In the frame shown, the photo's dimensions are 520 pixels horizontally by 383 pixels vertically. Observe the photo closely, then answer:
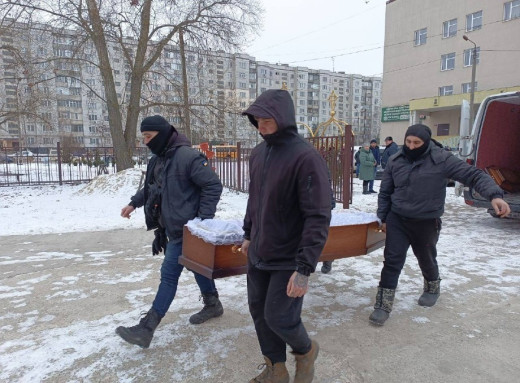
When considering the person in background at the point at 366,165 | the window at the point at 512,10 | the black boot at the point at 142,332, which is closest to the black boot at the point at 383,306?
the black boot at the point at 142,332

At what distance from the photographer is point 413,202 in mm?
3180

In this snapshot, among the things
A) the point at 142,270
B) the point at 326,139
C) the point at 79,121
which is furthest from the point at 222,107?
the point at 79,121

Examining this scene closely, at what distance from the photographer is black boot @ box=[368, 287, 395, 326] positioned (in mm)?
3184

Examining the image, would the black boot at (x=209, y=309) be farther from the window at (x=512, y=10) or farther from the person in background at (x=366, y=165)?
the window at (x=512, y=10)

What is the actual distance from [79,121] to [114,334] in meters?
68.7

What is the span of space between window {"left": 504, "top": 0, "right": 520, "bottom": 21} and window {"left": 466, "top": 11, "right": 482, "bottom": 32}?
6.22ft

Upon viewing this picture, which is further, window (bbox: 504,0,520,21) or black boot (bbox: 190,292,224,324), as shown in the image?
window (bbox: 504,0,520,21)

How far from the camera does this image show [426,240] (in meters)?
3.27

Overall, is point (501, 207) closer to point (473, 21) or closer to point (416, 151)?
point (416, 151)

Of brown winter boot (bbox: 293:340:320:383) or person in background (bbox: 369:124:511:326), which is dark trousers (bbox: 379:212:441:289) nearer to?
person in background (bbox: 369:124:511:326)

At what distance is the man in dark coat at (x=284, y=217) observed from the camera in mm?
1960

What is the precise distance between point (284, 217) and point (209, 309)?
1589mm

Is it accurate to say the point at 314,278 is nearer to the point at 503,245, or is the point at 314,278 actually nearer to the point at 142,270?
the point at 142,270

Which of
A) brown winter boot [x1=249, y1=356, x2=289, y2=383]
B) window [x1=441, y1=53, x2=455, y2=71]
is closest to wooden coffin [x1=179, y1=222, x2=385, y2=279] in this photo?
brown winter boot [x1=249, y1=356, x2=289, y2=383]
